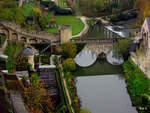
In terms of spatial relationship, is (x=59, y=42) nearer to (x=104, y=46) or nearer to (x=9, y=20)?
(x=104, y=46)

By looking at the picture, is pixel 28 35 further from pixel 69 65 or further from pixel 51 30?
pixel 51 30

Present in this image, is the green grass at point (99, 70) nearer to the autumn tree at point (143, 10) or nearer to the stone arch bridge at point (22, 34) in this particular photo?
the stone arch bridge at point (22, 34)

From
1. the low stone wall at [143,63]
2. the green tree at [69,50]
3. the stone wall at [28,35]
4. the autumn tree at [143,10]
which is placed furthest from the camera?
the autumn tree at [143,10]

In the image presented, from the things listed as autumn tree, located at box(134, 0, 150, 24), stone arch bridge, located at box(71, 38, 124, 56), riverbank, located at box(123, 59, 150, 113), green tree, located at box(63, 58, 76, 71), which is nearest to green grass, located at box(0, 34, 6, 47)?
green tree, located at box(63, 58, 76, 71)

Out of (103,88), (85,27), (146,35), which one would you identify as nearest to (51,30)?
(85,27)

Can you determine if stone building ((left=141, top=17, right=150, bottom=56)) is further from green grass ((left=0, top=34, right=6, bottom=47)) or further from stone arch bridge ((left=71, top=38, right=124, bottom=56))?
green grass ((left=0, top=34, right=6, bottom=47))

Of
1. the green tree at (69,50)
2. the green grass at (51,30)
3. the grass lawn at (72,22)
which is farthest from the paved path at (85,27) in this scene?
the green tree at (69,50)
